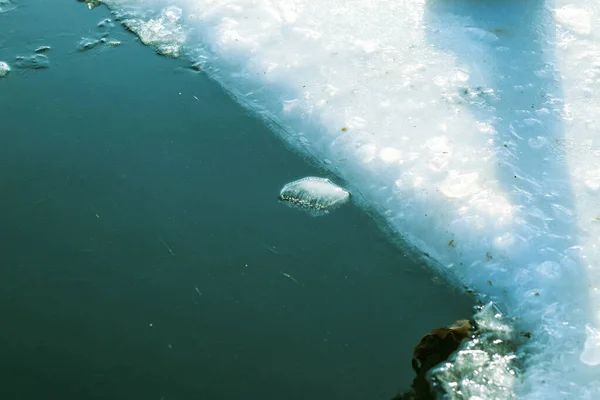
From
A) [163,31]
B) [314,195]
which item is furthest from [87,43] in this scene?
[314,195]

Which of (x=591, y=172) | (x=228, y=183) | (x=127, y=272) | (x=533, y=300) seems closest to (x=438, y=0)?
(x=591, y=172)

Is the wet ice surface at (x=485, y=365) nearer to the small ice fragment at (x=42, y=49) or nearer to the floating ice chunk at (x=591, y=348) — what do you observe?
the floating ice chunk at (x=591, y=348)

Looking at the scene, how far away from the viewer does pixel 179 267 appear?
114 inches

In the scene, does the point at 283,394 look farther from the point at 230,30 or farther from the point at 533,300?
the point at 230,30

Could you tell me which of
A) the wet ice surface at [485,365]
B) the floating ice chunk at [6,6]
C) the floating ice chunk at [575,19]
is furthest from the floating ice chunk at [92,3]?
the wet ice surface at [485,365]

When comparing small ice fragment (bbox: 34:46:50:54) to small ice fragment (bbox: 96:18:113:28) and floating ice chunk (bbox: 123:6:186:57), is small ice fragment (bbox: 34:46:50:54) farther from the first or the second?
floating ice chunk (bbox: 123:6:186:57)

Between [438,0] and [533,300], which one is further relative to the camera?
[438,0]

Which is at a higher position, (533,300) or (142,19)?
(142,19)

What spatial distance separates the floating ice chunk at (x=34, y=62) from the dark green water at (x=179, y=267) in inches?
8.5

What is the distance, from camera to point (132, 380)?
2.54 metres

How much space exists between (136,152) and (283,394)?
1.50 meters

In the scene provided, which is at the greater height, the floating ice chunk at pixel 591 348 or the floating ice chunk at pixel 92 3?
the floating ice chunk at pixel 92 3

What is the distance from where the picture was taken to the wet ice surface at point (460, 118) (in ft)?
9.09

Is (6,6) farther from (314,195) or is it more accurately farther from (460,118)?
(460,118)
